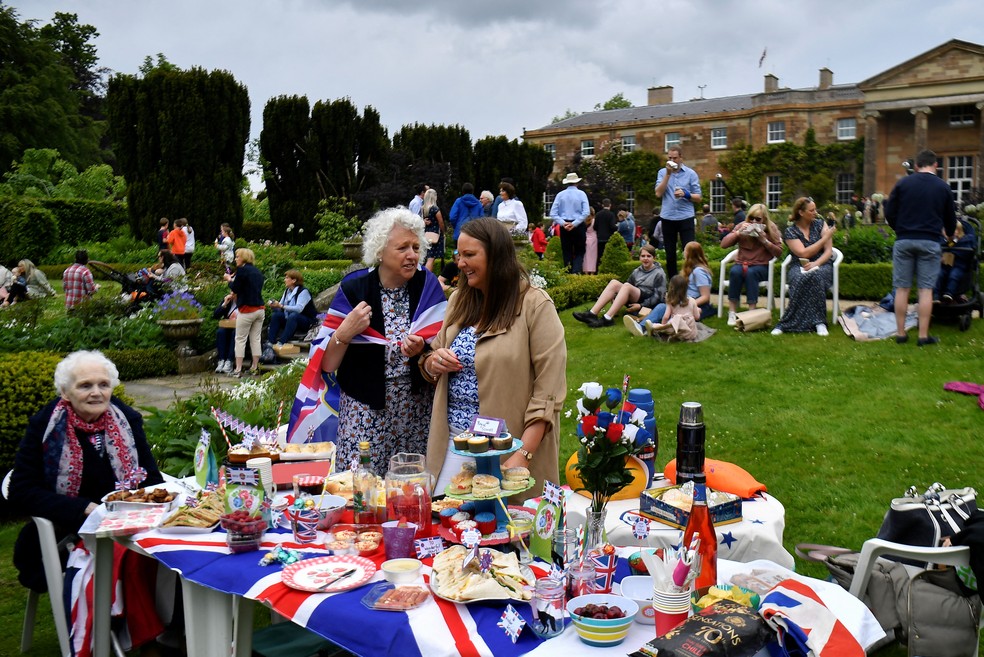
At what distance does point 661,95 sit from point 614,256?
34.4 metres

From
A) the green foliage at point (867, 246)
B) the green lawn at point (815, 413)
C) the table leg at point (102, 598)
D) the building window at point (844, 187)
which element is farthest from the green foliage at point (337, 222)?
the building window at point (844, 187)

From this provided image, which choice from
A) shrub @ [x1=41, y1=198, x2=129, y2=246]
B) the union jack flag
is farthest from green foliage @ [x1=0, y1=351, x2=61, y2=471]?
shrub @ [x1=41, y1=198, x2=129, y2=246]

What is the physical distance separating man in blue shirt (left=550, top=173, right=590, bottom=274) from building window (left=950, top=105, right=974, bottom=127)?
90.3 ft

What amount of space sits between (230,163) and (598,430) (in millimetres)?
22926

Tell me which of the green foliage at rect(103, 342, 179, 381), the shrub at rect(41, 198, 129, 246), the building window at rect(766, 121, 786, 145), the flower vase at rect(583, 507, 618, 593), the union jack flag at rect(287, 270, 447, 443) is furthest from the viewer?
the building window at rect(766, 121, 786, 145)

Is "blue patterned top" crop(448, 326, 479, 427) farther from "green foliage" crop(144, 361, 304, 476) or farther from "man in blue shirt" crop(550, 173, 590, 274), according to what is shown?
"man in blue shirt" crop(550, 173, 590, 274)

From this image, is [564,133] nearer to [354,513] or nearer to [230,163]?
[230,163]

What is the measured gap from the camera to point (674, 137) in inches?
1609

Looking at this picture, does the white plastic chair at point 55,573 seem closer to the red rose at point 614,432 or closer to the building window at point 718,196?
the red rose at point 614,432

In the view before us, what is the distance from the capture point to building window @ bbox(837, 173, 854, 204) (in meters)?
36.8

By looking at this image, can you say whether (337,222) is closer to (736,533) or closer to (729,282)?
(729,282)

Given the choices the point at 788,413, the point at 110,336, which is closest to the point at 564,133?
the point at 110,336

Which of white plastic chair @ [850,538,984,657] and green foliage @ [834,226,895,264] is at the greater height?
green foliage @ [834,226,895,264]

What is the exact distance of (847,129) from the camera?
121 ft
